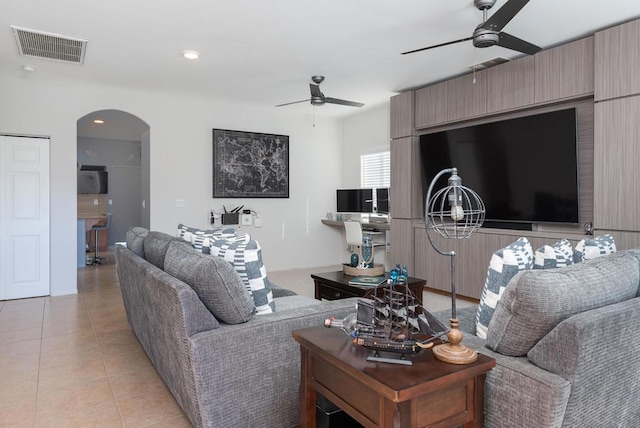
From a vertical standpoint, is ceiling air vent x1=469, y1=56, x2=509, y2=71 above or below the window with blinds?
above

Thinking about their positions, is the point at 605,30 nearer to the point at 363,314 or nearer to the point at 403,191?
the point at 403,191

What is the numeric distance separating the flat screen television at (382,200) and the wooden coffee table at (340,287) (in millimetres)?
2408

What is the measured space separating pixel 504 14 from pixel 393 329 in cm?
234

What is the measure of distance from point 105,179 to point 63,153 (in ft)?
13.6

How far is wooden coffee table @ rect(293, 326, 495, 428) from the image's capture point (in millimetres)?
1203

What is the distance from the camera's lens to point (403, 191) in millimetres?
5637

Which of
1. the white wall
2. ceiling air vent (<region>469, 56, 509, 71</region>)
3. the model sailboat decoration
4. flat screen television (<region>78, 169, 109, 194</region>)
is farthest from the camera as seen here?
flat screen television (<region>78, 169, 109, 194</region>)

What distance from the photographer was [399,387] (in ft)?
3.81

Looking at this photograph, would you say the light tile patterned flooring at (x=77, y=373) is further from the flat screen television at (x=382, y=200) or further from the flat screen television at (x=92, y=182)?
the flat screen television at (x=92, y=182)

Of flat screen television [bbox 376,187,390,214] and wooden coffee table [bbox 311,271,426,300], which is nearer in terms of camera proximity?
wooden coffee table [bbox 311,271,426,300]

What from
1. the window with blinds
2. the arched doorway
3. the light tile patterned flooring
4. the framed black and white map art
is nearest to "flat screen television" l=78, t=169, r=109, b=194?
the arched doorway

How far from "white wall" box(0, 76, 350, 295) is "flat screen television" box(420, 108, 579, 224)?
2.56 m

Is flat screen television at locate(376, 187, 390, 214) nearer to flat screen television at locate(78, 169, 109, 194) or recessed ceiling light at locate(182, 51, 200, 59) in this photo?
recessed ceiling light at locate(182, 51, 200, 59)

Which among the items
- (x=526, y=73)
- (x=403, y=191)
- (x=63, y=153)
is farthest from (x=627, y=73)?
(x=63, y=153)
